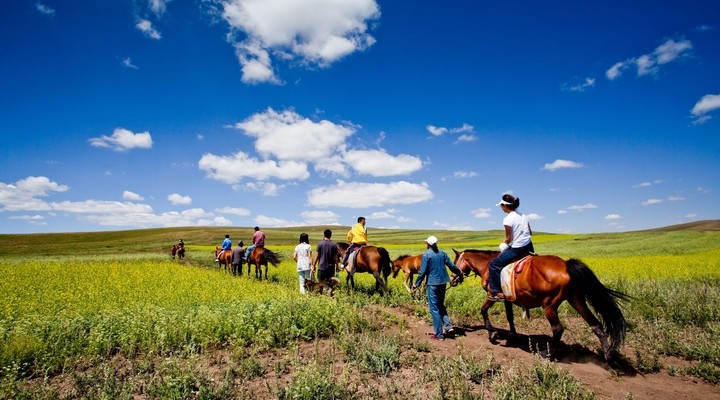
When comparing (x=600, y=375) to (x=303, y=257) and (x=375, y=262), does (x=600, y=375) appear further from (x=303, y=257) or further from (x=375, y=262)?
(x=303, y=257)

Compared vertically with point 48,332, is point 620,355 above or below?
below

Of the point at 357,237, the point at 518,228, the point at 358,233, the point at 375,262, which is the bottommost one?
the point at 375,262

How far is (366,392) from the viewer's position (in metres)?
5.39

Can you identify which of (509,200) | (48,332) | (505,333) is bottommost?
(505,333)

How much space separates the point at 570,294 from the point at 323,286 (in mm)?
7608

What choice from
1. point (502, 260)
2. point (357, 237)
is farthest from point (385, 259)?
point (502, 260)

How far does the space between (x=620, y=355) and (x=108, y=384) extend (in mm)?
9242

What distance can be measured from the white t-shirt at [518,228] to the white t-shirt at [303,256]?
7438 mm

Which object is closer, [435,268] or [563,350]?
[563,350]

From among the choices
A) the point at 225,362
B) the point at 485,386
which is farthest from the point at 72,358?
the point at 485,386

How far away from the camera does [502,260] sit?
25.9ft

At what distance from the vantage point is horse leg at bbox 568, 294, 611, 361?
21.2 feet

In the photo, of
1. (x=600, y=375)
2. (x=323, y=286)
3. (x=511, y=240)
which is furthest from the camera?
(x=323, y=286)

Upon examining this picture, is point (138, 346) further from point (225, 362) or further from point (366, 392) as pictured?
point (366, 392)
